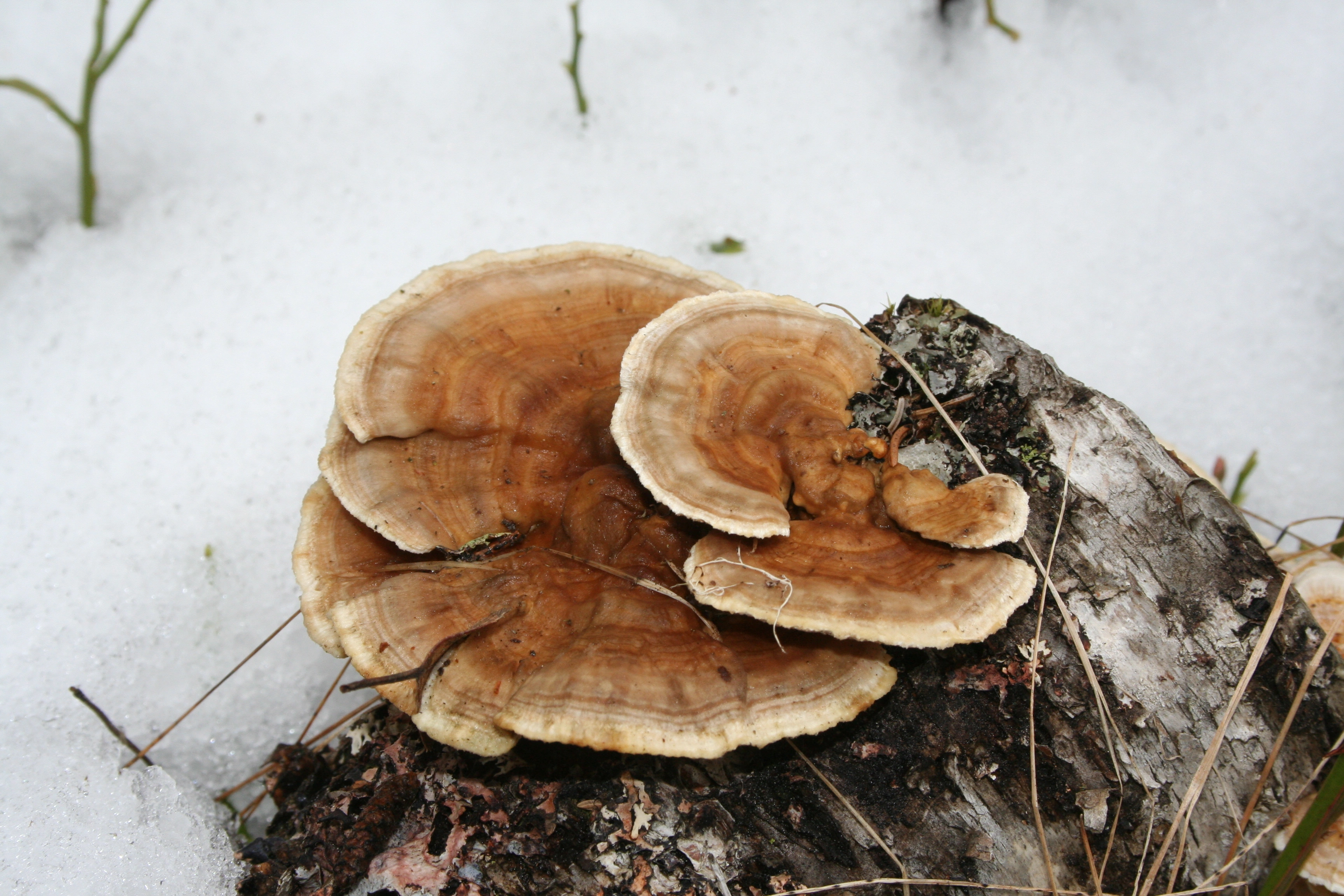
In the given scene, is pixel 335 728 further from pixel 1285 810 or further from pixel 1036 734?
pixel 1285 810

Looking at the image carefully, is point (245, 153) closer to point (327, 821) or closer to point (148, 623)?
point (148, 623)

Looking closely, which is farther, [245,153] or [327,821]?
[245,153]

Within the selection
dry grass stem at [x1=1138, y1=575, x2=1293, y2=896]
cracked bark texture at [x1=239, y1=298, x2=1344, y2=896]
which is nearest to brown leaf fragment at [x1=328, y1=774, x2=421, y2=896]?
cracked bark texture at [x1=239, y1=298, x2=1344, y2=896]

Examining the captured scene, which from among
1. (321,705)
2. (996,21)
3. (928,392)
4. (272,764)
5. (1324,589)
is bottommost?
(272,764)

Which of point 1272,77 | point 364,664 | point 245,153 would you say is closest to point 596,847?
point 364,664

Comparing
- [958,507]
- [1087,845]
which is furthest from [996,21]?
[1087,845]

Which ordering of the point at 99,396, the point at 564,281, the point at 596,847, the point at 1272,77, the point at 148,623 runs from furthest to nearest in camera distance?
the point at 1272,77 → the point at 99,396 → the point at 148,623 → the point at 564,281 → the point at 596,847

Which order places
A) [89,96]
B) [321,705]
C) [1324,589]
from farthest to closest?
[89,96] < [321,705] < [1324,589]

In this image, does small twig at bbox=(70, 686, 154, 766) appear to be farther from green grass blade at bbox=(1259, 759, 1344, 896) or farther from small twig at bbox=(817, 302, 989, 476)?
green grass blade at bbox=(1259, 759, 1344, 896)
